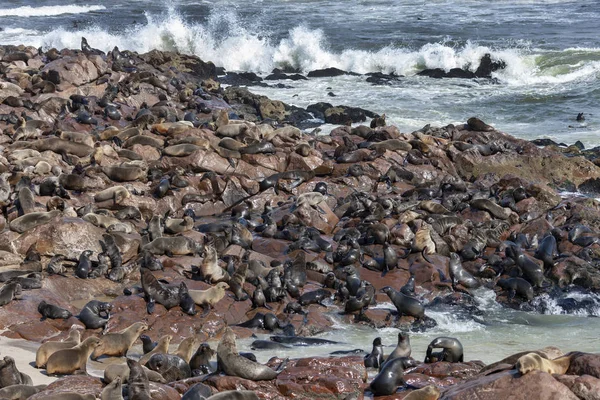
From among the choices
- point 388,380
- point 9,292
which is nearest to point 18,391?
point 9,292

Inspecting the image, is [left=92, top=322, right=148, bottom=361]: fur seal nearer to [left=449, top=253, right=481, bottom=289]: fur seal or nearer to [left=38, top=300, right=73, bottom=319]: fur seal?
[left=38, top=300, right=73, bottom=319]: fur seal

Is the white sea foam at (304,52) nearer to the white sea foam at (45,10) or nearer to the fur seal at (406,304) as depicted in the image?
the white sea foam at (45,10)

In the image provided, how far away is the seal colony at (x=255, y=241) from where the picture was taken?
28.1 feet

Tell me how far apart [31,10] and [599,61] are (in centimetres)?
3765

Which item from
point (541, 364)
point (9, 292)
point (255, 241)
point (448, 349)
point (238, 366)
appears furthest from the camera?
point (255, 241)

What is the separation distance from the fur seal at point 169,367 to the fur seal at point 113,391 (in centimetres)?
116

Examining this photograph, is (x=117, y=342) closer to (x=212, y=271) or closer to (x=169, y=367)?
(x=169, y=367)

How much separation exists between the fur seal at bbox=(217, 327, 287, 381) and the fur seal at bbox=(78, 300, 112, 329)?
8.81ft

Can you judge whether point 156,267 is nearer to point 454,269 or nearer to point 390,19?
point 454,269

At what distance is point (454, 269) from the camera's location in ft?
43.2

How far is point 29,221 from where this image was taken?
13156 millimetres

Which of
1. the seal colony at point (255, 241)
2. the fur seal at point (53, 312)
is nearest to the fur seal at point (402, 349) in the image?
the seal colony at point (255, 241)

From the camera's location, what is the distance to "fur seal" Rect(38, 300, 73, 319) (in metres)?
10.5

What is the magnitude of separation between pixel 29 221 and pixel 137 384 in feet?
21.6
